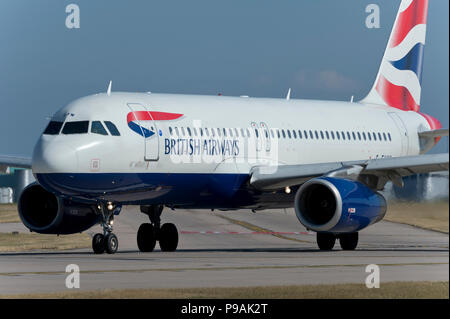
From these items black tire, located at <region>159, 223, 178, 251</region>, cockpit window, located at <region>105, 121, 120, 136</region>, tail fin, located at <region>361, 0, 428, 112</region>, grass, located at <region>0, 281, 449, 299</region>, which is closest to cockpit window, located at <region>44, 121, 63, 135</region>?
cockpit window, located at <region>105, 121, 120, 136</region>

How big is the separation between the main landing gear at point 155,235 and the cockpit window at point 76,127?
4.81m

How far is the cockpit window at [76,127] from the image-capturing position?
96.5ft

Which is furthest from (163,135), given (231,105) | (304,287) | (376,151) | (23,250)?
(304,287)

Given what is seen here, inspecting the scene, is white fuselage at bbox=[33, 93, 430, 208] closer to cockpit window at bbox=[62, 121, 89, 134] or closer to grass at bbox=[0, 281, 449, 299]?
cockpit window at bbox=[62, 121, 89, 134]

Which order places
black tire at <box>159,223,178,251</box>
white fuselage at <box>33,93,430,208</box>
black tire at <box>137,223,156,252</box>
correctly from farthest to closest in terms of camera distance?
1. black tire at <box>159,223,178,251</box>
2. black tire at <box>137,223,156,252</box>
3. white fuselage at <box>33,93,430,208</box>

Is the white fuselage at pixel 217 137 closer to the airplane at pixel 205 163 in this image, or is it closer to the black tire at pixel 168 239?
the airplane at pixel 205 163

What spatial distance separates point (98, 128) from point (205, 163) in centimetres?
401

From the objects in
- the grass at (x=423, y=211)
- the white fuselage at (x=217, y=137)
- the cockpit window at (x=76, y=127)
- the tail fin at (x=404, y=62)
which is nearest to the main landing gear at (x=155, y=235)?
the white fuselage at (x=217, y=137)

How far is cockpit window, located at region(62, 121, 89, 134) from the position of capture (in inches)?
1158

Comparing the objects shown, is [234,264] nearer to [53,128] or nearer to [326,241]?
[53,128]

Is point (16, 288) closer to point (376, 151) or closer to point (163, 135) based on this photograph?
point (163, 135)

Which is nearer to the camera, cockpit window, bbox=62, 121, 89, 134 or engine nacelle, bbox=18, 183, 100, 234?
cockpit window, bbox=62, 121, 89, 134

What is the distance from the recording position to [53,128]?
97.0 feet

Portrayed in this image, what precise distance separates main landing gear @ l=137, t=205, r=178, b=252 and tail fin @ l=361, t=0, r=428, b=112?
1088 centimetres
